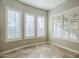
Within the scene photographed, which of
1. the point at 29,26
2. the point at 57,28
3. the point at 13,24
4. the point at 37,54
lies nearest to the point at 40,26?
the point at 29,26

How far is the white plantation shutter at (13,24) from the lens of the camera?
11.5 ft

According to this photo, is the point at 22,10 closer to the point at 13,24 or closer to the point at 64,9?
the point at 13,24

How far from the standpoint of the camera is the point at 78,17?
337 centimetres

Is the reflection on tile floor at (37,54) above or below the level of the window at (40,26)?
below

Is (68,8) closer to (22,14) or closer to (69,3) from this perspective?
(69,3)

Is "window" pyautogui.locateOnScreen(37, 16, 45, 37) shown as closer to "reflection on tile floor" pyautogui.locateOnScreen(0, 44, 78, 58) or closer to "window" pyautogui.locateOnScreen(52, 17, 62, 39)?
"window" pyautogui.locateOnScreen(52, 17, 62, 39)

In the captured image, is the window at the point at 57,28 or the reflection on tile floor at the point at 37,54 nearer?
the reflection on tile floor at the point at 37,54

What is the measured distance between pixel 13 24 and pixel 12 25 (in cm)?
9

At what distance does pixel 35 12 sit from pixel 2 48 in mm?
3223

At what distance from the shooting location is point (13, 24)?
3730 mm

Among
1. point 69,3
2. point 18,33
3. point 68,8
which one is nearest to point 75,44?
point 68,8

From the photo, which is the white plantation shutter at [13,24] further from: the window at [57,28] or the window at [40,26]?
the window at [57,28]

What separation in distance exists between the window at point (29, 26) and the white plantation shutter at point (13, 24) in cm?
63

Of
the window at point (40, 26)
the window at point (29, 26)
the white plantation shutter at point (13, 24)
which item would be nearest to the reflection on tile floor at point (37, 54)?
the white plantation shutter at point (13, 24)
